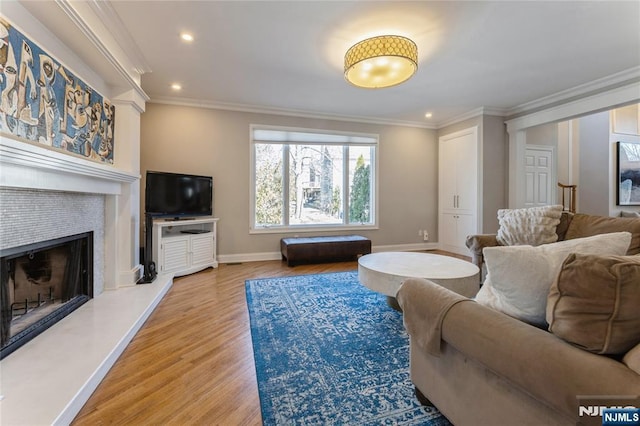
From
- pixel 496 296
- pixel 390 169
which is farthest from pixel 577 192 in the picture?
pixel 496 296

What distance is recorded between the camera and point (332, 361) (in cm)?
178

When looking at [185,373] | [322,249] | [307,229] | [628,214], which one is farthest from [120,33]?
[628,214]

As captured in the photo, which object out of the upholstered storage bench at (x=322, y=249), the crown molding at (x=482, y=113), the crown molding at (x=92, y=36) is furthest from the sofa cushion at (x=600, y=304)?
the crown molding at (x=482, y=113)

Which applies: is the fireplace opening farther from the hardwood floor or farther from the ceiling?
the ceiling

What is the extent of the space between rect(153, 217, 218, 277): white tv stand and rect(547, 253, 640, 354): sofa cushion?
12.5 feet

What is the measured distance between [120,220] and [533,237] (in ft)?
13.6

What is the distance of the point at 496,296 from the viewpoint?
113 cm

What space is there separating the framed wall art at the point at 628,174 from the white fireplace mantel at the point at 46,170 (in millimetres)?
8341

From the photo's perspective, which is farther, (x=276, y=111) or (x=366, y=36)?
(x=276, y=111)

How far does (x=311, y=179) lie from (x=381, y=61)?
2.83m

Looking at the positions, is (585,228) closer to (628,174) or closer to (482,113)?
(482,113)

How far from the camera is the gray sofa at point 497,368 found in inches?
27.7

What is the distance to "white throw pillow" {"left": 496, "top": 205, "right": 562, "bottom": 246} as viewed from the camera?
2475 mm

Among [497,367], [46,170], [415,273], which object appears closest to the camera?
[497,367]
